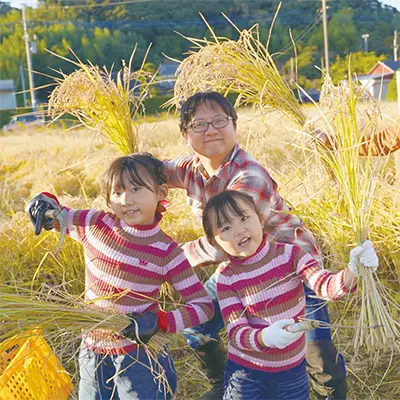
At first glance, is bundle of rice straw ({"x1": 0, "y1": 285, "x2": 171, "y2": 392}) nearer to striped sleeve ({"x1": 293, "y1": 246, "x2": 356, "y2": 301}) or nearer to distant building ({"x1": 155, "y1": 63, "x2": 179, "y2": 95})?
striped sleeve ({"x1": 293, "y1": 246, "x2": 356, "y2": 301})

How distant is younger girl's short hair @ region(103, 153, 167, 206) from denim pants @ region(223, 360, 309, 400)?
0.66 metres

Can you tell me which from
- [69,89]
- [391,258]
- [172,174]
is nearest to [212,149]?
[172,174]

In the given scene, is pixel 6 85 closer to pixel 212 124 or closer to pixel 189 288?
pixel 212 124

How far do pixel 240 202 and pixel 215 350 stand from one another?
79cm

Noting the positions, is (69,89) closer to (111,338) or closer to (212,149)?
(212,149)

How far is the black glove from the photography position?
1741 millimetres

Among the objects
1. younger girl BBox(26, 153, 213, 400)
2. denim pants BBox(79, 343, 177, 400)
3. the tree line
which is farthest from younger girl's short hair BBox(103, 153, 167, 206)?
the tree line

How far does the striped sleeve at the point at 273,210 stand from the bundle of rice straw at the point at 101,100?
2.77 ft

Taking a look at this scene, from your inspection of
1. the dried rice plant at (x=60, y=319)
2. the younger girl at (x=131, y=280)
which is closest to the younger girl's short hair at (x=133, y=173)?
the younger girl at (x=131, y=280)

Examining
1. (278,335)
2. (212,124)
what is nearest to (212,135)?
(212,124)

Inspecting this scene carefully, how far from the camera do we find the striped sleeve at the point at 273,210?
77.8 inches

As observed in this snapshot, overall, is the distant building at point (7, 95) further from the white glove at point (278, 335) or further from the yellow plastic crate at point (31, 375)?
the white glove at point (278, 335)

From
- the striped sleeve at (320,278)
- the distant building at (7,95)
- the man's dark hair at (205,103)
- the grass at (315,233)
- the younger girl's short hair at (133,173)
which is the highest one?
the man's dark hair at (205,103)

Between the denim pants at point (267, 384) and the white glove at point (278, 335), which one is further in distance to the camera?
the denim pants at point (267, 384)
